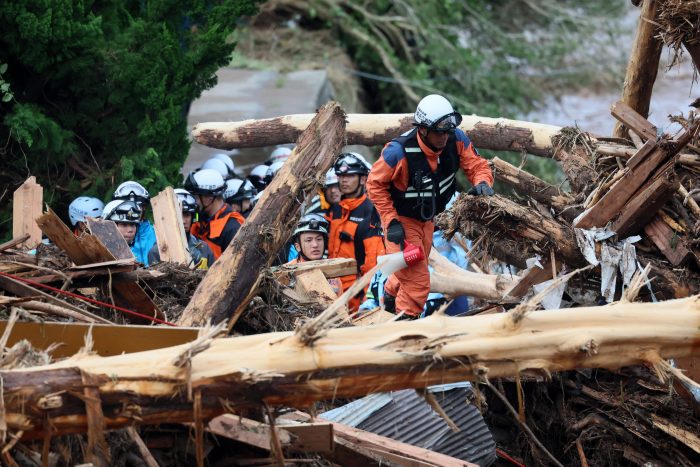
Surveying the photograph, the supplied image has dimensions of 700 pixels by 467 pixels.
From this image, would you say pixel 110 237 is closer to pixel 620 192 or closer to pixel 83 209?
pixel 83 209

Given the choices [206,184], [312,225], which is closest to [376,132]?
[312,225]

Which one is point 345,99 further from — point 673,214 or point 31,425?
point 31,425

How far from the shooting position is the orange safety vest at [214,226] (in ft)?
29.7

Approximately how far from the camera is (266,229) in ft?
20.3

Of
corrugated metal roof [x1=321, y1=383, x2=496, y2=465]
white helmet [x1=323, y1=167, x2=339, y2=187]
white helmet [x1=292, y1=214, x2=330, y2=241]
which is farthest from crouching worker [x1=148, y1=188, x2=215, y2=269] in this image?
corrugated metal roof [x1=321, y1=383, x2=496, y2=465]

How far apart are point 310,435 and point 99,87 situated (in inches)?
230

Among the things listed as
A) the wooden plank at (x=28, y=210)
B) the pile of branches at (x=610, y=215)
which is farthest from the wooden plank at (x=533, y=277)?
the wooden plank at (x=28, y=210)

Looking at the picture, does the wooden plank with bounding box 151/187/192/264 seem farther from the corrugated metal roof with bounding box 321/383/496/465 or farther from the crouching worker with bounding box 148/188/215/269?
the corrugated metal roof with bounding box 321/383/496/465

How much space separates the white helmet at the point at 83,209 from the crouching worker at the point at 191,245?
76 centimetres

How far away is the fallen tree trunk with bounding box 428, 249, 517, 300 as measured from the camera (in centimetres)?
848

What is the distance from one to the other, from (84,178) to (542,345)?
672cm

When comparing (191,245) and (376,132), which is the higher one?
(376,132)

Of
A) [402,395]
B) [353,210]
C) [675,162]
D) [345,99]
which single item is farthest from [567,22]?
[402,395]

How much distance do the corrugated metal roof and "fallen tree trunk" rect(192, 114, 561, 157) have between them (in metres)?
3.21
